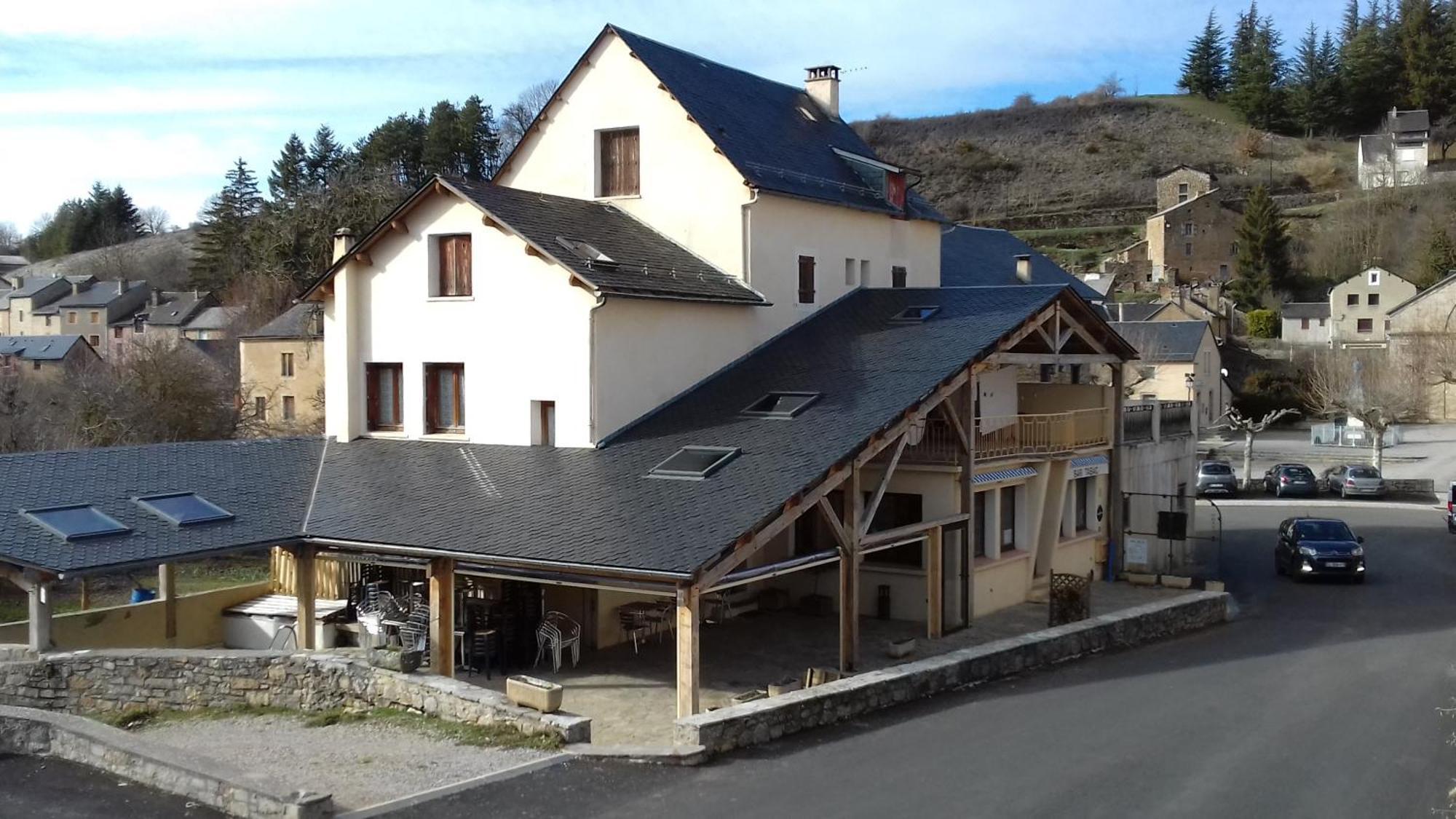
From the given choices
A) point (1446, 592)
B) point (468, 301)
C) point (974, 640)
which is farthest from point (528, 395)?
point (1446, 592)

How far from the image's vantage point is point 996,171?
349ft

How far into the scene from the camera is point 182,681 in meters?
14.4

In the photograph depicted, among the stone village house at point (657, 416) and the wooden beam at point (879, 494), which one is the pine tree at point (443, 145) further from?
the wooden beam at point (879, 494)

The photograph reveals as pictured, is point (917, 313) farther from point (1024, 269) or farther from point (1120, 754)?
point (1024, 269)

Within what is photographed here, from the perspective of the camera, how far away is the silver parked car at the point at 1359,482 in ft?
131

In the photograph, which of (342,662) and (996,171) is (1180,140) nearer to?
(996,171)

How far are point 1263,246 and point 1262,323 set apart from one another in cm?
759

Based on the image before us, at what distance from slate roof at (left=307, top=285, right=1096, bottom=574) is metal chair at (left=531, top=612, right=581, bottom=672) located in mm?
2094

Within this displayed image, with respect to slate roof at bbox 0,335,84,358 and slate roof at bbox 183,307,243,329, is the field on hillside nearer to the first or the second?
slate roof at bbox 183,307,243,329

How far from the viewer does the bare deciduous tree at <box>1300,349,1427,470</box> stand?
4403 centimetres

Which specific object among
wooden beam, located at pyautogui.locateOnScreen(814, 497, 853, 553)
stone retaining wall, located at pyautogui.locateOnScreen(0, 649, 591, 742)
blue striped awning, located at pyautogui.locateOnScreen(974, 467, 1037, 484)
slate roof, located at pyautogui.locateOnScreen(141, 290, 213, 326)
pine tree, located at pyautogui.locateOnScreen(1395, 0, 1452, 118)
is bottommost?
stone retaining wall, located at pyautogui.locateOnScreen(0, 649, 591, 742)

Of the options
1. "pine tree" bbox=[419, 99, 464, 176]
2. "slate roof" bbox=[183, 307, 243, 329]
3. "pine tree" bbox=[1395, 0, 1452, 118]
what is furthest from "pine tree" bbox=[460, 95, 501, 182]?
"pine tree" bbox=[1395, 0, 1452, 118]

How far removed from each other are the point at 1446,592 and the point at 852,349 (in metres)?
13.9

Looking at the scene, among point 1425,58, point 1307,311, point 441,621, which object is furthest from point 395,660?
point 1425,58
